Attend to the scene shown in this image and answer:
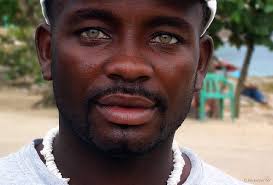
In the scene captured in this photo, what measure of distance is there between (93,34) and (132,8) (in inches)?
4.3

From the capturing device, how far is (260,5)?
33.4 ft

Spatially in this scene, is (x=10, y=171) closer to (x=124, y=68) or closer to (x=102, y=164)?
(x=102, y=164)

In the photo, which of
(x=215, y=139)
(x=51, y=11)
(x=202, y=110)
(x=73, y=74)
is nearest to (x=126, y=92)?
(x=73, y=74)

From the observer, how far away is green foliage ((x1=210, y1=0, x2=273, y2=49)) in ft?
32.5

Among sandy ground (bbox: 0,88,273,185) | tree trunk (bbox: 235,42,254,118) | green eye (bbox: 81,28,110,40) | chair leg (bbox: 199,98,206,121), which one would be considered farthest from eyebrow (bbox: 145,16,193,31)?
tree trunk (bbox: 235,42,254,118)

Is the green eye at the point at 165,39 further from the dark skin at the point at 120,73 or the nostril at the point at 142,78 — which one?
the nostril at the point at 142,78

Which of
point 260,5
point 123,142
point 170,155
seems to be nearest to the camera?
point 123,142

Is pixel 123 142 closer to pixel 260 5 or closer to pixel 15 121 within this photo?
pixel 15 121

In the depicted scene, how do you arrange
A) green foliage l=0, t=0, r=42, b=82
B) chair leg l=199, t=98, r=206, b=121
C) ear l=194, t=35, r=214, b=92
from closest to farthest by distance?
1. ear l=194, t=35, r=214, b=92
2. chair leg l=199, t=98, r=206, b=121
3. green foliage l=0, t=0, r=42, b=82

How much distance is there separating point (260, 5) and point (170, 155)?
885 cm

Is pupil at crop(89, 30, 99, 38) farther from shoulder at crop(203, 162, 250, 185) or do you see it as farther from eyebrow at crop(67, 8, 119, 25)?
shoulder at crop(203, 162, 250, 185)

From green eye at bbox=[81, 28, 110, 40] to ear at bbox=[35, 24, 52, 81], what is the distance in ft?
0.58

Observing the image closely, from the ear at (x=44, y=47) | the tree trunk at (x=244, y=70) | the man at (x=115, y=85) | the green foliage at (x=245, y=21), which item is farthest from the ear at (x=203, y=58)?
the tree trunk at (x=244, y=70)

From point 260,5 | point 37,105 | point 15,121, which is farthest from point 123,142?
point 37,105
